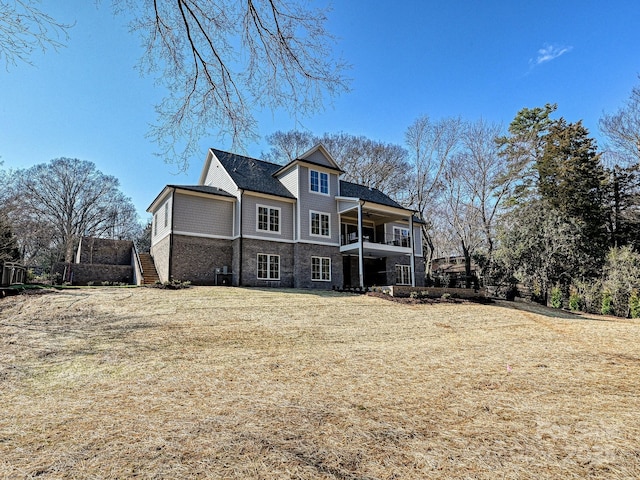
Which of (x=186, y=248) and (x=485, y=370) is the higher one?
(x=186, y=248)

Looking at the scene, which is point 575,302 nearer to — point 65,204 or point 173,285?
point 173,285

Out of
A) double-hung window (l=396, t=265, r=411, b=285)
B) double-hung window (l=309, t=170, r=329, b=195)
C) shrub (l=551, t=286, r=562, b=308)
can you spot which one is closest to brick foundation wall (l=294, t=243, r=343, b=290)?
double-hung window (l=309, t=170, r=329, b=195)

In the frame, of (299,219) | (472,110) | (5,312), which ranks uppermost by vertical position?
(472,110)

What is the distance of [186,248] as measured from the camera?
1706cm

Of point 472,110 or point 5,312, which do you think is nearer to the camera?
point 5,312

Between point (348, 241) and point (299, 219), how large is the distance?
3595mm

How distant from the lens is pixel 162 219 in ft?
61.1

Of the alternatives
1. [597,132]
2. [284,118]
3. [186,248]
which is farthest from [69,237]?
[597,132]

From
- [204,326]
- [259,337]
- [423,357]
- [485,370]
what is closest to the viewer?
[485,370]

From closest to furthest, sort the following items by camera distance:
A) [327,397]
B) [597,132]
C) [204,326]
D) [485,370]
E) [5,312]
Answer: [327,397] < [485,370] < [204,326] < [5,312] < [597,132]

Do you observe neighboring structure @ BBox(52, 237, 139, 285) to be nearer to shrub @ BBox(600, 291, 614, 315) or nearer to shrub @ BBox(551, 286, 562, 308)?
shrub @ BBox(551, 286, 562, 308)

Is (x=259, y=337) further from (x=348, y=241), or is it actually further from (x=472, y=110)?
(x=472, y=110)

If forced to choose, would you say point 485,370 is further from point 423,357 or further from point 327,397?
point 327,397

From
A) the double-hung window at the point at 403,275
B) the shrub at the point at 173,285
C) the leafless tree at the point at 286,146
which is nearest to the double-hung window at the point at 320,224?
the double-hung window at the point at 403,275
